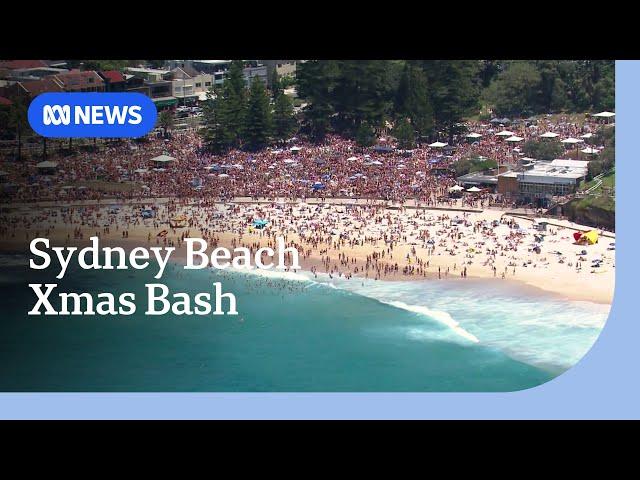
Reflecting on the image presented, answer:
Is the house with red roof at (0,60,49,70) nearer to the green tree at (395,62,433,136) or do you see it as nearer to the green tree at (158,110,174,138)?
the green tree at (158,110,174,138)

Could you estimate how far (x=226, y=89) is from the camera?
22.9 metres


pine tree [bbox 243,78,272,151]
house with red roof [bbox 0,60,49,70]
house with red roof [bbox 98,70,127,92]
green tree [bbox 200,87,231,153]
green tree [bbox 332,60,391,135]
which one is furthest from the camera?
pine tree [bbox 243,78,272,151]

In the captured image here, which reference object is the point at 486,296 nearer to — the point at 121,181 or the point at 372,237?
the point at 372,237

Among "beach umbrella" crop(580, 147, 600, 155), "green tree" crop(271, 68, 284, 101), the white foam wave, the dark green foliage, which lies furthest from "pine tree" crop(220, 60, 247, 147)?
"beach umbrella" crop(580, 147, 600, 155)

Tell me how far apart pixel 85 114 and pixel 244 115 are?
2.39m

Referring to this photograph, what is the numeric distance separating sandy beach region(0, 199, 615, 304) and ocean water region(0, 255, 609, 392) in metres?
0.37

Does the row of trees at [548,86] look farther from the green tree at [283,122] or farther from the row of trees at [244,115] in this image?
the row of trees at [244,115]

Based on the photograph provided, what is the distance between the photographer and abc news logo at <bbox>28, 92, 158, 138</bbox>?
21969 millimetres

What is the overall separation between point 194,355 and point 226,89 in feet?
11.5

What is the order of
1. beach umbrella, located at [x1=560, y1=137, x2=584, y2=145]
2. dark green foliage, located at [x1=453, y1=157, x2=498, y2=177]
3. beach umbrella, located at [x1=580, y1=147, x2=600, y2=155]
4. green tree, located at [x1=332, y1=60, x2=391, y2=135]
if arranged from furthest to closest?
dark green foliage, located at [x1=453, y1=157, x2=498, y2=177], beach umbrella, located at [x1=560, y1=137, x2=584, y2=145], green tree, located at [x1=332, y1=60, x2=391, y2=135], beach umbrella, located at [x1=580, y1=147, x2=600, y2=155]

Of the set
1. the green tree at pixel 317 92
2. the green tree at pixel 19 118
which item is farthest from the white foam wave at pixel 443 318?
the green tree at pixel 19 118

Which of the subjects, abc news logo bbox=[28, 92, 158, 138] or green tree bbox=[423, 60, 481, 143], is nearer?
abc news logo bbox=[28, 92, 158, 138]

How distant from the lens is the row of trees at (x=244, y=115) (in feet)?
75.1

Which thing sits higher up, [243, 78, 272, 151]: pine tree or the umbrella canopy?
[243, 78, 272, 151]: pine tree
